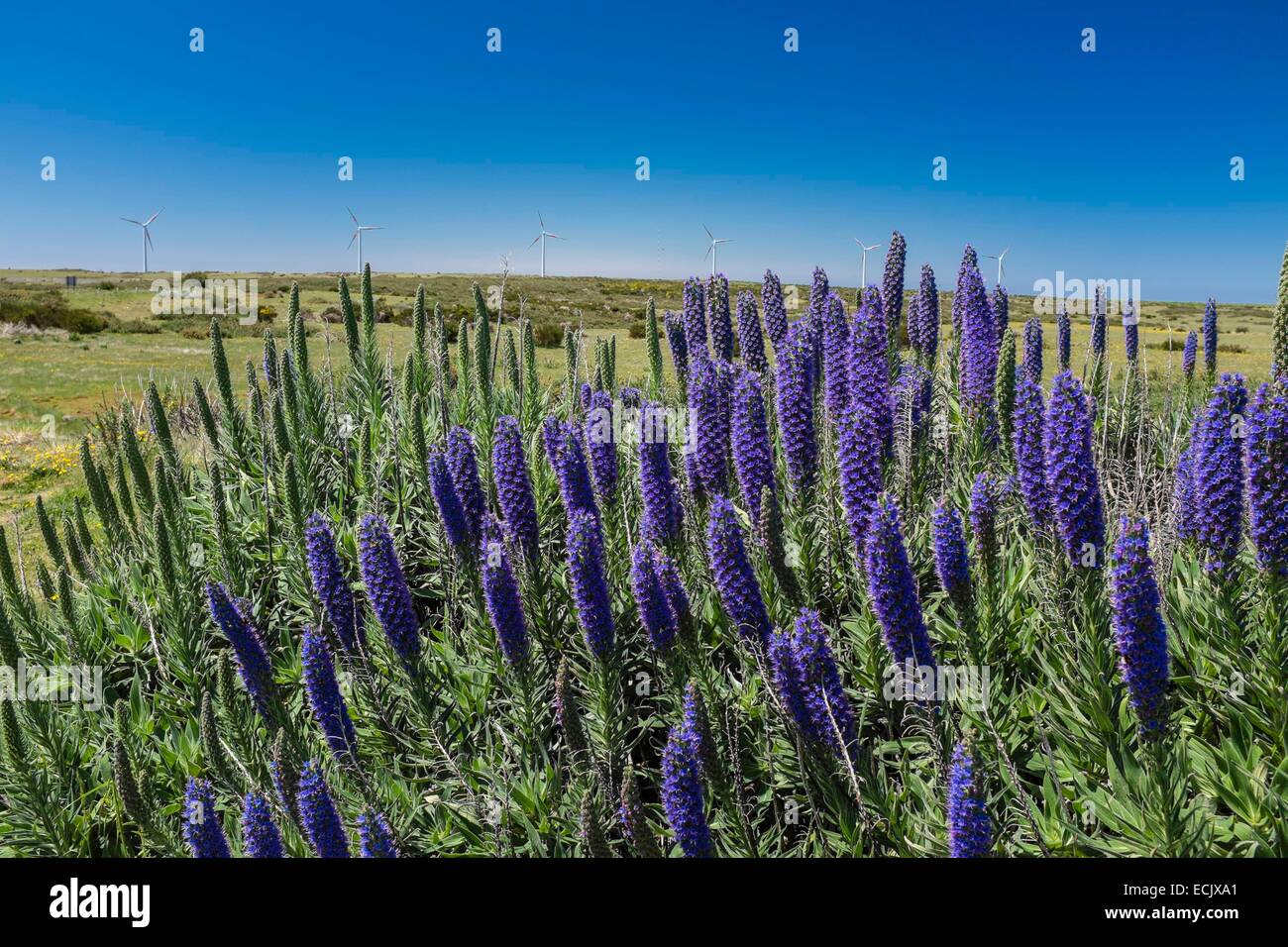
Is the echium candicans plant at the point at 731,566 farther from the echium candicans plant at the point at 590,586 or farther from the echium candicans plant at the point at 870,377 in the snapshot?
the echium candicans plant at the point at 870,377

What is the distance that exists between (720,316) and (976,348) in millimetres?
2826

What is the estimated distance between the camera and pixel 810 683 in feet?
12.3

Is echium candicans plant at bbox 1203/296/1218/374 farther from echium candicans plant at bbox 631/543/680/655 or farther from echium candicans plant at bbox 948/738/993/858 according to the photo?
echium candicans plant at bbox 948/738/993/858

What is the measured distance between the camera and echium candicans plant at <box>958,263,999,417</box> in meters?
7.55

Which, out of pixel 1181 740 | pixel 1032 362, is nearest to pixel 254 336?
pixel 1032 362

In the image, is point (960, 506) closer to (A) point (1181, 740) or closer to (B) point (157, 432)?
(A) point (1181, 740)

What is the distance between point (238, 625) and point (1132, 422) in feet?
36.8

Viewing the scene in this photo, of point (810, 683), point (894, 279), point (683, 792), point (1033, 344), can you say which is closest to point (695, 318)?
point (894, 279)

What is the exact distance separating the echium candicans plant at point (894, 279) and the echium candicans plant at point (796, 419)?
12.9 ft

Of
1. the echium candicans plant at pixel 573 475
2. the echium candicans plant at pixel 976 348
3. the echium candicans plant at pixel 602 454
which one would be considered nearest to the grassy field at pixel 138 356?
the echium candicans plant at pixel 976 348

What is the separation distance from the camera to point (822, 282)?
870cm

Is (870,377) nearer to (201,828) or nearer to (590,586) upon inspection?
(590,586)

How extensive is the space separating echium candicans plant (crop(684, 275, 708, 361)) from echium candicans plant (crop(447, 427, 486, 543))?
12.6 ft

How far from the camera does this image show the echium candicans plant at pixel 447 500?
5598 mm
